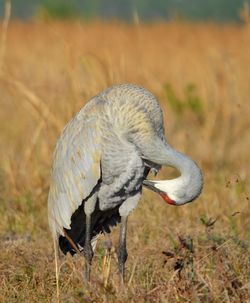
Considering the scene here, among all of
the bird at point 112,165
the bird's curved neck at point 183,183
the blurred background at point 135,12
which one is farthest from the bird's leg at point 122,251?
the blurred background at point 135,12

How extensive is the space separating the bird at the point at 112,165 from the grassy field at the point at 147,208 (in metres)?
0.23

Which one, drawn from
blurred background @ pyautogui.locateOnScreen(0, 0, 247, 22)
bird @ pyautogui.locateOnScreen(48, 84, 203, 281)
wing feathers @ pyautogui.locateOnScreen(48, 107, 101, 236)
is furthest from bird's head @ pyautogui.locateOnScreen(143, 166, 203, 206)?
blurred background @ pyautogui.locateOnScreen(0, 0, 247, 22)

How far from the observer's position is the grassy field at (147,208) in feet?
12.2

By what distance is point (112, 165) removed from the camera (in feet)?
12.8

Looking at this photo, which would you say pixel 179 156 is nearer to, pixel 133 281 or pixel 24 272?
pixel 133 281

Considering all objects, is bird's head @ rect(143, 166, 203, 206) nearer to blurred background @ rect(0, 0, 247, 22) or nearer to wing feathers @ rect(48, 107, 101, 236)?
wing feathers @ rect(48, 107, 101, 236)

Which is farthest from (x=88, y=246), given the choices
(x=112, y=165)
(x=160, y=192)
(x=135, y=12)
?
(x=135, y=12)

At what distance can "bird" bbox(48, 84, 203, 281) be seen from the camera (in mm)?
3758

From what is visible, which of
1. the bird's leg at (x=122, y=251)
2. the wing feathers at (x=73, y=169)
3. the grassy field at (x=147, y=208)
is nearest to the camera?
the grassy field at (x=147, y=208)

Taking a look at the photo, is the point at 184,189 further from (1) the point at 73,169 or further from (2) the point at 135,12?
(2) the point at 135,12

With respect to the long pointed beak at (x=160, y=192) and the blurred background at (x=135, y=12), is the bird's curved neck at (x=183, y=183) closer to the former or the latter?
the long pointed beak at (x=160, y=192)

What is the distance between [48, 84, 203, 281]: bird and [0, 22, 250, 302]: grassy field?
225mm

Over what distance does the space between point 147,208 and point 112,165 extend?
152cm

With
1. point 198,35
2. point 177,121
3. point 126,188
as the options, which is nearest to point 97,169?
point 126,188
